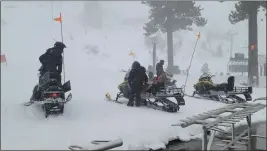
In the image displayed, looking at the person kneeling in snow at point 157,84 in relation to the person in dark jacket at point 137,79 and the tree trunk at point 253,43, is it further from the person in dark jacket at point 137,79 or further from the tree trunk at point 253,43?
the tree trunk at point 253,43

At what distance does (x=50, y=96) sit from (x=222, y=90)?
7273mm

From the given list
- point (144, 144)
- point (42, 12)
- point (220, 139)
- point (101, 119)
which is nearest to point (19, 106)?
point (101, 119)

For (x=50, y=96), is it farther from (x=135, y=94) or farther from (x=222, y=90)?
(x=222, y=90)

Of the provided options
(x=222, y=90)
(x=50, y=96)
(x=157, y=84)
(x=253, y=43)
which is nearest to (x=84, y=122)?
(x=50, y=96)

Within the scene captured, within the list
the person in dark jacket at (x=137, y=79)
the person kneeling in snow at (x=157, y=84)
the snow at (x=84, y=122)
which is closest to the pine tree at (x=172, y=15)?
the snow at (x=84, y=122)

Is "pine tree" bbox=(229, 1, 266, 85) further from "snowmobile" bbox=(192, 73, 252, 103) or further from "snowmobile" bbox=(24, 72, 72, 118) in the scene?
"snowmobile" bbox=(24, 72, 72, 118)

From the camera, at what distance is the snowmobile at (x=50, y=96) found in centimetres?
784

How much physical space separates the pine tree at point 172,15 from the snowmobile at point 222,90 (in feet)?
47.7

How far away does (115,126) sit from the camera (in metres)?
7.44

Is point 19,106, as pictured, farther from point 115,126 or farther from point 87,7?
point 87,7

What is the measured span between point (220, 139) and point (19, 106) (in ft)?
17.9

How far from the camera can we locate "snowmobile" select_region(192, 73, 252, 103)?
12.1 metres

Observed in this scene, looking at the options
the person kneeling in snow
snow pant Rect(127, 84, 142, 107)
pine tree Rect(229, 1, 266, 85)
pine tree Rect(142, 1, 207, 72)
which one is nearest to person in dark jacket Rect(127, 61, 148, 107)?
snow pant Rect(127, 84, 142, 107)

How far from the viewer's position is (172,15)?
27438 mm
